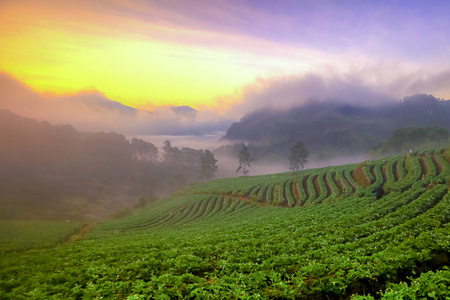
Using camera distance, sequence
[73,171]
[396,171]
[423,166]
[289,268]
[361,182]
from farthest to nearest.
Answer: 1. [73,171]
2. [361,182]
3. [396,171]
4. [423,166]
5. [289,268]

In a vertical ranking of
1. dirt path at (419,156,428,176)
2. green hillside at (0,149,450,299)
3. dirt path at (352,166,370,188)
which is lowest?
green hillside at (0,149,450,299)

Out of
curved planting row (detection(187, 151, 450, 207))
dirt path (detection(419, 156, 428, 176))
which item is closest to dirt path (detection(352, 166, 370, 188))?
curved planting row (detection(187, 151, 450, 207))

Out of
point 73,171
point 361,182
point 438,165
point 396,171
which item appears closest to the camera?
point 438,165

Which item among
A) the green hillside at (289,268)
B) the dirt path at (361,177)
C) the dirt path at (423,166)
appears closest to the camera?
the green hillside at (289,268)

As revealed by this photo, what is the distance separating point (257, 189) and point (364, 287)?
5598 cm

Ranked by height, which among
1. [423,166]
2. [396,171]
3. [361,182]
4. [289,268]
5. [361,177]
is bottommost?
[289,268]

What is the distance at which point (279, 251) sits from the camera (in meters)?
14.5

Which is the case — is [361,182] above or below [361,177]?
below

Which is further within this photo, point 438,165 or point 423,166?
point 423,166

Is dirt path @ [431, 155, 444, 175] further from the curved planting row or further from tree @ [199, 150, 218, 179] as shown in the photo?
tree @ [199, 150, 218, 179]

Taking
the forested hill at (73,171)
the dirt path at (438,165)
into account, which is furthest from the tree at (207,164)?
the dirt path at (438,165)

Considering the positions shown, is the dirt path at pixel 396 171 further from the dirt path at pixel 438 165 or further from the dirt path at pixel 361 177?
the dirt path at pixel 438 165

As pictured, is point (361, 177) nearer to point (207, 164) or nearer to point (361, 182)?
point (361, 182)

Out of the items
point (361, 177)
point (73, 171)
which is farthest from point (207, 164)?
point (361, 177)
